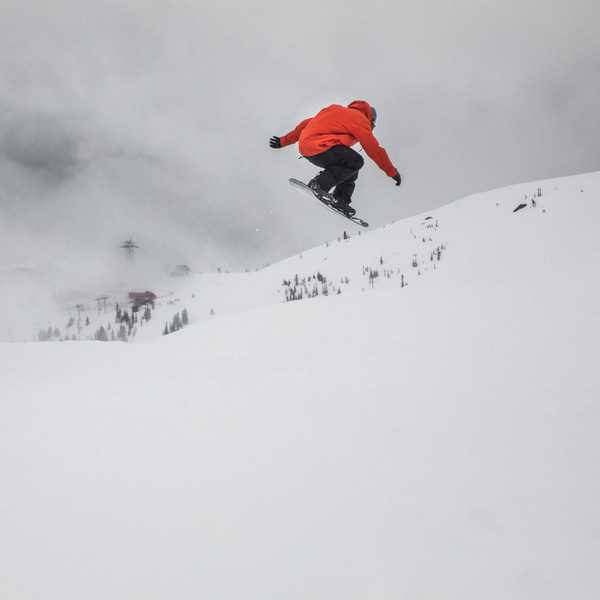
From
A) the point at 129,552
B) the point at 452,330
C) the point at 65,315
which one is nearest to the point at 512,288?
the point at 452,330

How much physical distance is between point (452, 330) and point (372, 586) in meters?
3.67

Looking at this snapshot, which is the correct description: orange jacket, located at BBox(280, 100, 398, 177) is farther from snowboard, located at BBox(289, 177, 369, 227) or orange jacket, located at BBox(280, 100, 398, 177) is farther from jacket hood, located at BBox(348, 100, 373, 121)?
snowboard, located at BBox(289, 177, 369, 227)

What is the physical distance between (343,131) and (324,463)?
4.13 metres

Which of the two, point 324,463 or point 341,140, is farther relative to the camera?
point 341,140

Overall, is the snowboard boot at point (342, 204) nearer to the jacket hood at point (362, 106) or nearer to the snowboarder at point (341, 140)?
the snowboarder at point (341, 140)

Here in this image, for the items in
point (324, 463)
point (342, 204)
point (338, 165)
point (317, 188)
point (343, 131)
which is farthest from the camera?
point (342, 204)

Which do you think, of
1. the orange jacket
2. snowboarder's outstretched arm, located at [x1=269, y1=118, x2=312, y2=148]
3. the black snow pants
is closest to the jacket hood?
the orange jacket

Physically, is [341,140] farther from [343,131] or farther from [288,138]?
[288,138]

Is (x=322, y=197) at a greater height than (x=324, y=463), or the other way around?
(x=322, y=197)

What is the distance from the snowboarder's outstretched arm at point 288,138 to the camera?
544cm

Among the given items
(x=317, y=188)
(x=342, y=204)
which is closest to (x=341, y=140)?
(x=317, y=188)

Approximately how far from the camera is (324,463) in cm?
236

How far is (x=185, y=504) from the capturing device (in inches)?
82.4

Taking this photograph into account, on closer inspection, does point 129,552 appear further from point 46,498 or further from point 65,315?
point 65,315
